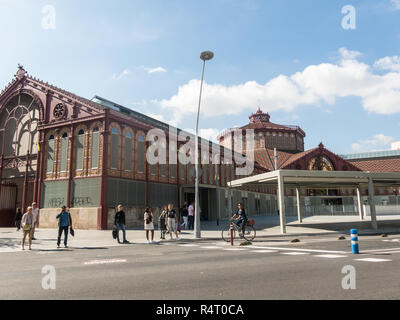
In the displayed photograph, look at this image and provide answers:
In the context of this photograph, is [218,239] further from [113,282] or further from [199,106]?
[113,282]

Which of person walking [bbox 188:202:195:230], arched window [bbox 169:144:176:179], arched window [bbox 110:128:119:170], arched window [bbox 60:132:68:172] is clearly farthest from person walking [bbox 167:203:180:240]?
arched window [bbox 169:144:176:179]

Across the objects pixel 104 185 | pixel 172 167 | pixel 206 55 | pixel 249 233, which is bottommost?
pixel 249 233

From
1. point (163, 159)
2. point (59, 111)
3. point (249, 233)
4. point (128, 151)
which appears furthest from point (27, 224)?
point (163, 159)

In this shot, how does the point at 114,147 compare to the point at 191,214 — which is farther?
the point at 114,147

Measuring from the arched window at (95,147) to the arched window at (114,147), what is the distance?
1140mm

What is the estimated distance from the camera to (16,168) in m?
31.5

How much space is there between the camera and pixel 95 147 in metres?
26.5

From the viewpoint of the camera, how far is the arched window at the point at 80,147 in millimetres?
26948

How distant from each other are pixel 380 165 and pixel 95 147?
71937 millimetres

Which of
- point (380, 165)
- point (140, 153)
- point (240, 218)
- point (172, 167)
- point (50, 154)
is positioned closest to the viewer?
point (240, 218)

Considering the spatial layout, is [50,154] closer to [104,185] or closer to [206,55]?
[104,185]

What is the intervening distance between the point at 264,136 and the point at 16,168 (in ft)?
206
